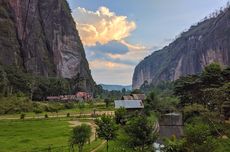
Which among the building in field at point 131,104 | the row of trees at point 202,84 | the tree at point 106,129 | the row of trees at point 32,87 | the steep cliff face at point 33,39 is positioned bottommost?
the tree at point 106,129

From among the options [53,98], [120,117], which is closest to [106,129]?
[120,117]

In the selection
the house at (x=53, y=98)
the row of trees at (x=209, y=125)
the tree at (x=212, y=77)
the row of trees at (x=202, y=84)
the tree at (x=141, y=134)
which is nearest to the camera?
the row of trees at (x=209, y=125)

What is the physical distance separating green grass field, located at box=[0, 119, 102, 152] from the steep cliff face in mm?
97417

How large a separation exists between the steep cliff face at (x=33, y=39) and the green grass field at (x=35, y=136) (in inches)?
3835

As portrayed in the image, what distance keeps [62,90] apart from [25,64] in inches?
1917

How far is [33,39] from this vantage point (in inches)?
7170

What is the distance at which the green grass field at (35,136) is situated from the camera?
41.3 m

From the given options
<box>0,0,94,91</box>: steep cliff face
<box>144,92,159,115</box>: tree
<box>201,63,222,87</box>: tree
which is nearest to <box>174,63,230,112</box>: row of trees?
<box>201,63,222,87</box>: tree

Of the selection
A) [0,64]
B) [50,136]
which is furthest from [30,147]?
[0,64]

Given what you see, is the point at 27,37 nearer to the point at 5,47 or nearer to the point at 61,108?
the point at 5,47

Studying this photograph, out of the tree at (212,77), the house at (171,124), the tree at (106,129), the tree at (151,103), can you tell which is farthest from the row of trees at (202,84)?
the tree at (106,129)

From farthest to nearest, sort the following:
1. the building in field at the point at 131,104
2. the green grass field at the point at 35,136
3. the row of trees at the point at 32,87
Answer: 1. the row of trees at the point at 32,87
2. the building in field at the point at 131,104
3. the green grass field at the point at 35,136

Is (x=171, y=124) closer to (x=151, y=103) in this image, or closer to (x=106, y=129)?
(x=151, y=103)

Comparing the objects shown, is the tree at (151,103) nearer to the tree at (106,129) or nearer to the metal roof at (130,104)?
the metal roof at (130,104)
